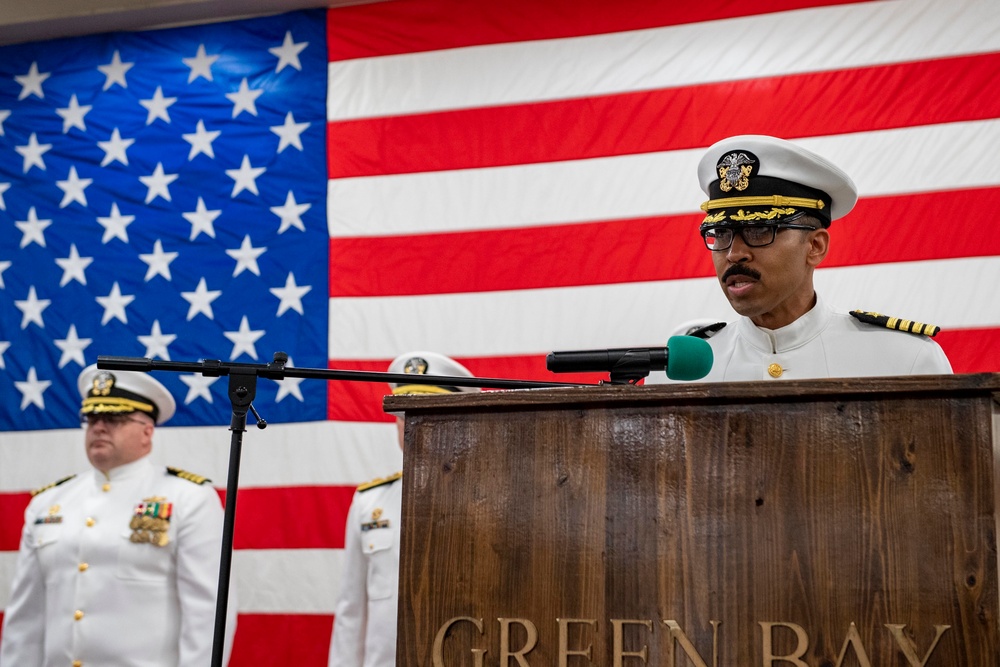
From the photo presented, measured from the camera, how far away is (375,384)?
12.6 ft

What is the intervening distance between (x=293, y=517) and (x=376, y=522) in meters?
0.59

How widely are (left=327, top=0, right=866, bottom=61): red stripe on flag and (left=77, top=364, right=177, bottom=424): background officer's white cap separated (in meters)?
1.46

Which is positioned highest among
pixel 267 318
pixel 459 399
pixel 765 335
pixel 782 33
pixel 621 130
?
pixel 782 33

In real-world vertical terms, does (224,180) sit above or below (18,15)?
below

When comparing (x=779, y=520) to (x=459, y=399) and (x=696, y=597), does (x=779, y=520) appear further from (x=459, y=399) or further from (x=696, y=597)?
(x=459, y=399)

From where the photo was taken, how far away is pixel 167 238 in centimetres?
418

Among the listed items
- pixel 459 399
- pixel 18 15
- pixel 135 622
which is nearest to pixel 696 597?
pixel 459 399

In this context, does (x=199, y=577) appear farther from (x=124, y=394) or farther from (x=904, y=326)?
(x=904, y=326)

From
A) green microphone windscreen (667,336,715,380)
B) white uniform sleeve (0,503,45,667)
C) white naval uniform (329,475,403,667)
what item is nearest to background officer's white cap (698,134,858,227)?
green microphone windscreen (667,336,715,380)

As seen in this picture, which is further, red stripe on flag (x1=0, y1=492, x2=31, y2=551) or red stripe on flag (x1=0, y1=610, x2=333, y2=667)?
red stripe on flag (x1=0, y1=492, x2=31, y2=551)

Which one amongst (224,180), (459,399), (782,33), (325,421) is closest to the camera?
(459,399)

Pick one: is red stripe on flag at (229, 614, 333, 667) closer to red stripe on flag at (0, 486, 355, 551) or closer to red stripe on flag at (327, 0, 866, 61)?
red stripe on flag at (0, 486, 355, 551)

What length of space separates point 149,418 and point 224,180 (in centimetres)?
104

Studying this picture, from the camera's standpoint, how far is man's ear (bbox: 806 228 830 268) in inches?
79.0
